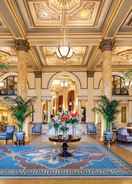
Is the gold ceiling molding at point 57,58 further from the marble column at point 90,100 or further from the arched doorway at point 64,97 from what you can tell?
the arched doorway at point 64,97

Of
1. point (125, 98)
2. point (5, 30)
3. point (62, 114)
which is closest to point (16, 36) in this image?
point (5, 30)

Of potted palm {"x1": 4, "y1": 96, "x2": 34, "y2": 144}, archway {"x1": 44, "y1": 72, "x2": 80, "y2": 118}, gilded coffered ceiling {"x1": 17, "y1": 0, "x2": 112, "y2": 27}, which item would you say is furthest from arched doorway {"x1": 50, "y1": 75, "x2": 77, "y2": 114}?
gilded coffered ceiling {"x1": 17, "y1": 0, "x2": 112, "y2": 27}

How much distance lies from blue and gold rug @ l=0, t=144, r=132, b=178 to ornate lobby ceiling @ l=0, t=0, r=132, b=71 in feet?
16.1

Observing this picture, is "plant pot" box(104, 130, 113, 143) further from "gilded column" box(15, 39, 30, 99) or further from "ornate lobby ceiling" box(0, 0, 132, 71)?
"ornate lobby ceiling" box(0, 0, 132, 71)

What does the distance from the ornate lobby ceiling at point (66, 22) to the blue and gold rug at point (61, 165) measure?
193 inches

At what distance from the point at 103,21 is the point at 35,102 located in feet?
36.1

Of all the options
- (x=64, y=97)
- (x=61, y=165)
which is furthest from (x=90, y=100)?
(x=61, y=165)

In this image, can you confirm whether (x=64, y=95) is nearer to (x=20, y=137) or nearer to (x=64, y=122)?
(x=20, y=137)

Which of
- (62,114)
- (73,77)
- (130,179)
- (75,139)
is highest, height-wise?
(73,77)

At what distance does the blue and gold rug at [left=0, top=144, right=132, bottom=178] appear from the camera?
6.44m

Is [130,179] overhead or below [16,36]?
below

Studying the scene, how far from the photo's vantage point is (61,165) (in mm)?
7383

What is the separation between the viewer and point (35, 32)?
12.3m

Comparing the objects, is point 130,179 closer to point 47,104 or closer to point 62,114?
point 62,114
